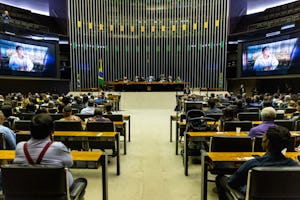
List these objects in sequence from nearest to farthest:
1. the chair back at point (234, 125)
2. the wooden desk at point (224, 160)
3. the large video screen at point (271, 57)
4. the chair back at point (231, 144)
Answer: the wooden desk at point (224, 160), the chair back at point (231, 144), the chair back at point (234, 125), the large video screen at point (271, 57)

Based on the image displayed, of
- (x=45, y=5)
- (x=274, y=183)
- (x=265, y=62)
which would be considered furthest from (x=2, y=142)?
(x=45, y=5)

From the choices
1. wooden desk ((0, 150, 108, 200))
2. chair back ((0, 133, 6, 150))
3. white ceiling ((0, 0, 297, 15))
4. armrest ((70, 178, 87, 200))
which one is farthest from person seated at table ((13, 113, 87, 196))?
white ceiling ((0, 0, 297, 15))

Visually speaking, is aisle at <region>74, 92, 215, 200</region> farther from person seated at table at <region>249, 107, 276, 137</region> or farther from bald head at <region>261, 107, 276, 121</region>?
bald head at <region>261, 107, 276, 121</region>

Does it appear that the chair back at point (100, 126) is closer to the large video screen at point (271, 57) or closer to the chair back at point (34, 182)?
the chair back at point (34, 182)

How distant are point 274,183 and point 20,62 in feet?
51.0

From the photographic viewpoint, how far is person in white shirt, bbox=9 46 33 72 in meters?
13.6

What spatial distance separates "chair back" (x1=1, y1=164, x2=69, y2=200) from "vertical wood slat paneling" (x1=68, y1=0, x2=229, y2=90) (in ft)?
57.7

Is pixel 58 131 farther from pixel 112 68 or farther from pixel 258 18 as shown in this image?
→ pixel 258 18

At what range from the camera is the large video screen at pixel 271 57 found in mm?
12852

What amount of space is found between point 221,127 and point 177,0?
17.6 meters

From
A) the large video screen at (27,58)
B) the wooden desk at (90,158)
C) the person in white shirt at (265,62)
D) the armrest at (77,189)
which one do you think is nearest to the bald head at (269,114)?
the wooden desk at (90,158)

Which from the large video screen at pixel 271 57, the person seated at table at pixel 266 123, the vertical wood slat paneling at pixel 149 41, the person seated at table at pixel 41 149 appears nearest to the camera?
the person seated at table at pixel 41 149

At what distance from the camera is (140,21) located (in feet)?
63.9

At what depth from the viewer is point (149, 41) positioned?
64.1ft
